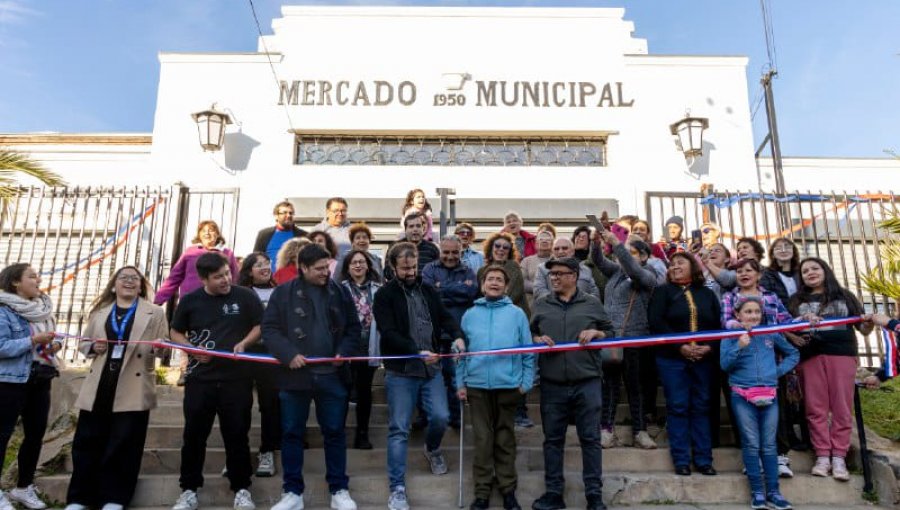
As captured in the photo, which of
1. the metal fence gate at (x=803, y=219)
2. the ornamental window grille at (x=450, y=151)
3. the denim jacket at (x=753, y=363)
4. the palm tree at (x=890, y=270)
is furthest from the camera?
the ornamental window grille at (x=450, y=151)

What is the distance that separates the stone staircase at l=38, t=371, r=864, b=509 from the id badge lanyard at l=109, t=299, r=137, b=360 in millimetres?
981

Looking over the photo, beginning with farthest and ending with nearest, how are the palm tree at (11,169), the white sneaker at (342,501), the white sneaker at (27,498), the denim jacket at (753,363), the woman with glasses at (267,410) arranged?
the palm tree at (11,169)
the woman with glasses at (267,410)
the denim jacket at (753,363)
the white sneaker at (27,498)
the white sneaker at (342,501)

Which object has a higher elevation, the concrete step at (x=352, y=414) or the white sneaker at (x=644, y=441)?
the concrete step at (x=352, y=414)

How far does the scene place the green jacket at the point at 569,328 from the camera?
4.51 m

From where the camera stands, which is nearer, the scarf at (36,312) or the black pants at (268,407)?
the scarf at (36,312)

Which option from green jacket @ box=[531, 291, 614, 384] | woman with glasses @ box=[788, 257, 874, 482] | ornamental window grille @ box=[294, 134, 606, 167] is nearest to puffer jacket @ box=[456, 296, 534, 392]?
green jacket @ box=[531, 291, 614, 384]

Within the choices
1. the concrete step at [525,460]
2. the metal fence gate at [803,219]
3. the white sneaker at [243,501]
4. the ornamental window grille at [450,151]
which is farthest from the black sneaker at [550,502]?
the ornamental window grille at [450,151]

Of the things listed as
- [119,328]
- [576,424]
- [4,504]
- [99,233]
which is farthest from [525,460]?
[99,233]

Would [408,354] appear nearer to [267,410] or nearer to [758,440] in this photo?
[267,410]

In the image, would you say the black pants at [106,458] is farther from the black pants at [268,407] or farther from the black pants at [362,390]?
the black pants at [362,390]

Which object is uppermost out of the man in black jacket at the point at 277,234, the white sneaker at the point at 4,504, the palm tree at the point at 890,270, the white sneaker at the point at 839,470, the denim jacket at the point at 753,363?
the man in black jacket at the point at 277,234

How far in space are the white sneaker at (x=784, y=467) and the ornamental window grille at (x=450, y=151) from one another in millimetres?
6635

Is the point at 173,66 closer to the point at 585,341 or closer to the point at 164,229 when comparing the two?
the point at 164,229

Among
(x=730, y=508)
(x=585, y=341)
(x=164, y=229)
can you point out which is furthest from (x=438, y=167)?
(x=730, y=508)
